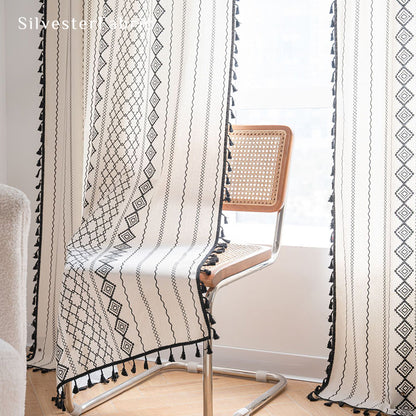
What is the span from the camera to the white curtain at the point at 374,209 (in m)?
1.89

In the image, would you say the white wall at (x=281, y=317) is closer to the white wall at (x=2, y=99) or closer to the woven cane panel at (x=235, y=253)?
the woven cane panel at (x=235, y=253)

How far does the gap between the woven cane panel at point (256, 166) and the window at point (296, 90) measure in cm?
28

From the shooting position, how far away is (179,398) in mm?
2080

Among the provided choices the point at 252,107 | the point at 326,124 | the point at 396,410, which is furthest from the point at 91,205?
the point at 396,410

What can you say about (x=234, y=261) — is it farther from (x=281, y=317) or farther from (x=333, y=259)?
(x=281, y=317)

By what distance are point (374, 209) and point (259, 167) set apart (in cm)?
41

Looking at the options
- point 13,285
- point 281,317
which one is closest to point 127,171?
point 281,317

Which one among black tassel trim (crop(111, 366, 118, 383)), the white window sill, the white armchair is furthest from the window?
the white armchair

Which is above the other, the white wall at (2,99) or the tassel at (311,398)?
the white wall at (2,99)

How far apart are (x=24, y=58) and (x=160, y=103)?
78 cm

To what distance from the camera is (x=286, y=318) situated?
227cm

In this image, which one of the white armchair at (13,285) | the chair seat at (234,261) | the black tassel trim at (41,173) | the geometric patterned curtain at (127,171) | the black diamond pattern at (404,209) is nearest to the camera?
the white armchair at (13,285)

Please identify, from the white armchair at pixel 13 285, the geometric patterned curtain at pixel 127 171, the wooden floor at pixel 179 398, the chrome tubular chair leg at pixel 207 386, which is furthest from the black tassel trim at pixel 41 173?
the white armchair at pixel 13 285

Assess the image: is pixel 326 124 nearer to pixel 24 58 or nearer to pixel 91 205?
pixel 91 205
